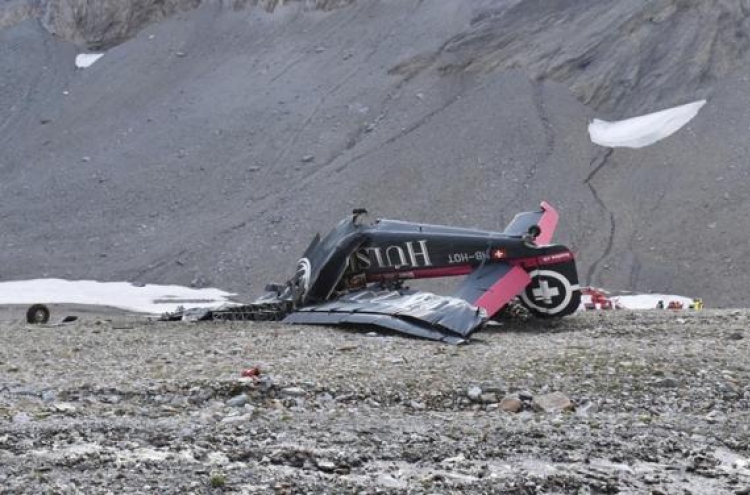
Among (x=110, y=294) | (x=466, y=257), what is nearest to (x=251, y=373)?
(x=466, y=257)

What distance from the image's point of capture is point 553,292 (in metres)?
17.9

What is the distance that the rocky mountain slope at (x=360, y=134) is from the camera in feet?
149

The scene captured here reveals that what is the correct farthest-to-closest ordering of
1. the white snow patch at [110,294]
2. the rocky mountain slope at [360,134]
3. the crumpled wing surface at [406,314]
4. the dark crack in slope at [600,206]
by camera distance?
the rocky mountain slope at [360,134] < the dark crack in slope at [600,206] < the white snow patch at [110,294] < the crumpled wing surface at [406,314]

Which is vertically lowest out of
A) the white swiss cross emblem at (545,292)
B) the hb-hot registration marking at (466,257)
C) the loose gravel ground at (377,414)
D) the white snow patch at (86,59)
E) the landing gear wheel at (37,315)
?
the loose gravel ground at (377,414)

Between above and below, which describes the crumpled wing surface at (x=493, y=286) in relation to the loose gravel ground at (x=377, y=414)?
above

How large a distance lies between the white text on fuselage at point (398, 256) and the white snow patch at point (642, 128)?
36095 millimetres

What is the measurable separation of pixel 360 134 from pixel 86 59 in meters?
26.3

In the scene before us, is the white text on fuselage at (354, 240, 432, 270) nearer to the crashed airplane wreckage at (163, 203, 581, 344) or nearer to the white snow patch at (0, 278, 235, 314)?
the crashed airplane wreckage at (163, 203, 581, 344)

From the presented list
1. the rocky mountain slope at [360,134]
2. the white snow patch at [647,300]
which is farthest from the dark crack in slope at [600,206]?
the white snow patch at [647,300]

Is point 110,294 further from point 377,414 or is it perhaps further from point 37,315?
point 377,414

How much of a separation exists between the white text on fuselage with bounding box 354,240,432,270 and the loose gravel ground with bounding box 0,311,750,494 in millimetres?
3481

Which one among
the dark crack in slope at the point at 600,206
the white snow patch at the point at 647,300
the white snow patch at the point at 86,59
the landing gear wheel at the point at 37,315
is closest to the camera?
the landing gear wheel at the point at 37,315

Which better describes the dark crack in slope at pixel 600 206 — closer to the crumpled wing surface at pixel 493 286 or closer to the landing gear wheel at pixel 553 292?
the landing gear wheel at pixel 553 292

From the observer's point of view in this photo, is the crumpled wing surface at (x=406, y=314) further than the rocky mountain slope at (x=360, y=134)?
No
